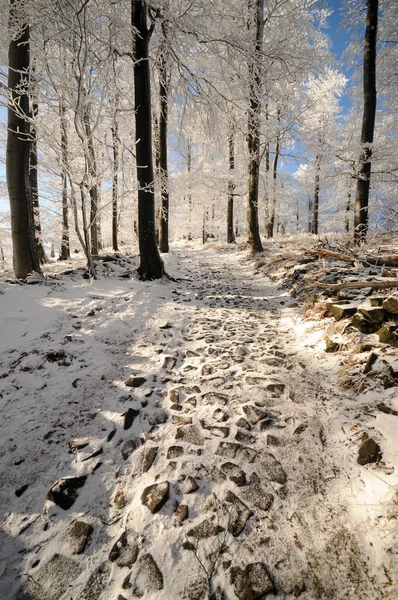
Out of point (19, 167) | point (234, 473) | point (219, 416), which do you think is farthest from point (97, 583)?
point (19, 167)

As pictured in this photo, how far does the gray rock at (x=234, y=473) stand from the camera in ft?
5.89

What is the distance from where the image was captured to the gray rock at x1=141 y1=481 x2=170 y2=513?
1645mm

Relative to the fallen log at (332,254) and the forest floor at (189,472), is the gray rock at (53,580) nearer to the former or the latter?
the forest floor at (189,472)

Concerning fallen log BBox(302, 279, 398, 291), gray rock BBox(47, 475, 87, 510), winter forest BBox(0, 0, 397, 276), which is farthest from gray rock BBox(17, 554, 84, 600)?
winter forest BBox(0, 0, 397, 276)

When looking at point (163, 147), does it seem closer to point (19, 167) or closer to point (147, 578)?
point (19, 167)

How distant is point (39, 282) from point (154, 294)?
2422 mm

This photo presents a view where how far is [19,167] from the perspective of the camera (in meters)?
5.74

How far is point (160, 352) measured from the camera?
3.52 meters

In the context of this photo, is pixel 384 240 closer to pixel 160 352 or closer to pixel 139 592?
pixel 160 352

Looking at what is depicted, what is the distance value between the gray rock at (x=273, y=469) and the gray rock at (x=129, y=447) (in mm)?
1035

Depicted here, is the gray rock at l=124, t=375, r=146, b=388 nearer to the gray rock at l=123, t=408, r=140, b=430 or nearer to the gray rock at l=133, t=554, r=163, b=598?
the gray rock at l=123, t=408, r=140, b=430

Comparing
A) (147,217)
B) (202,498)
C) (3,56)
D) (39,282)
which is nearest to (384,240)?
(147,217)

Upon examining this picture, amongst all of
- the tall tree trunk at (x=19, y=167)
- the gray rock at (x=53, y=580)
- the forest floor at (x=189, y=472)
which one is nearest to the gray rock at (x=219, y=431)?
the forest floor at (x=189, y=472)

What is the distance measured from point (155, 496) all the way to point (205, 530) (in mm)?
383
